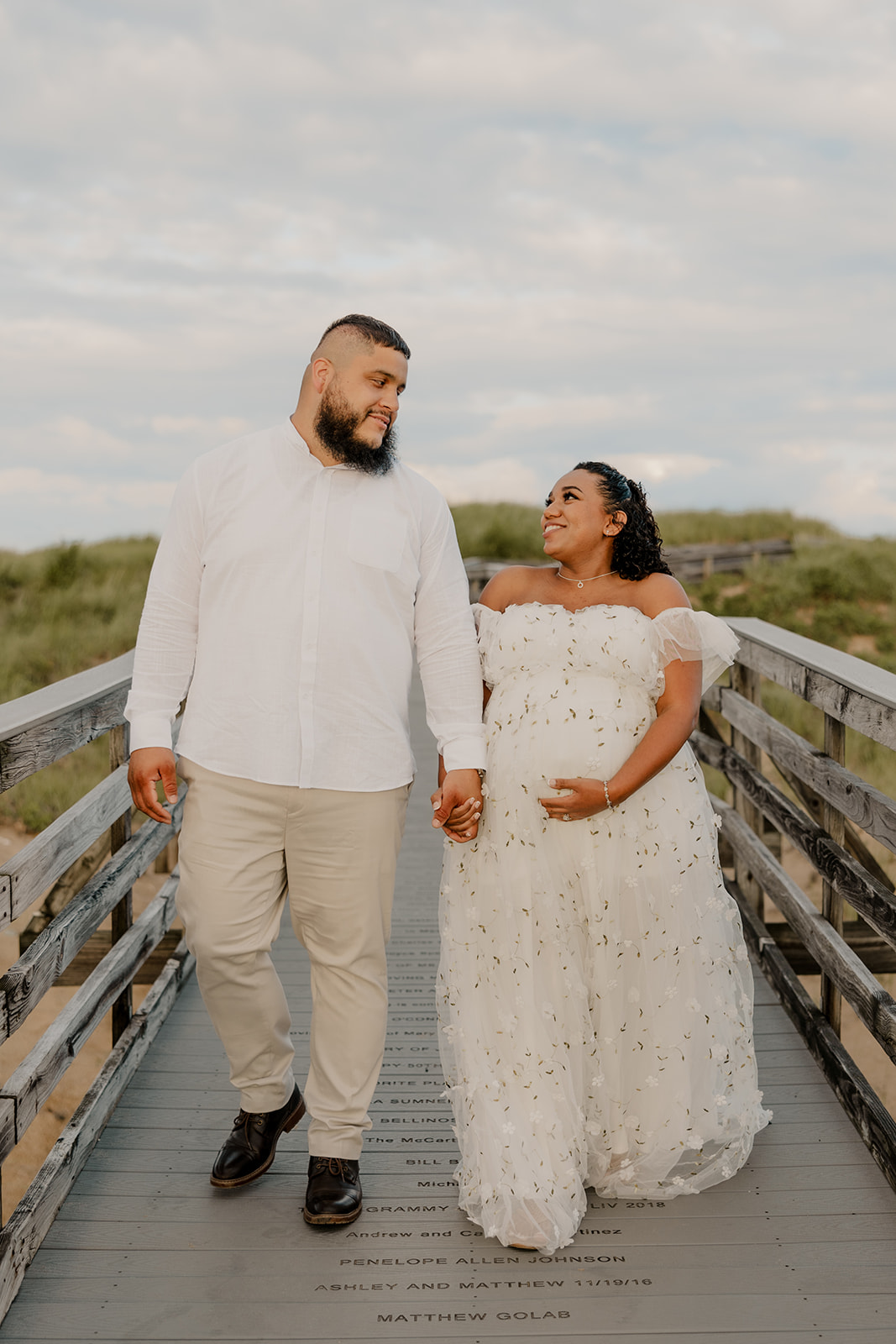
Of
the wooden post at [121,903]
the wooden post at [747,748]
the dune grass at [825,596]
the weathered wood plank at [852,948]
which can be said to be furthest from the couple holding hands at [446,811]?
the dune grass at [825,596]

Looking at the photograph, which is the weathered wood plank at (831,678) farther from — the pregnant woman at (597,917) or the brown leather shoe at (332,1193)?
the brown leather shoe at (332,1193)

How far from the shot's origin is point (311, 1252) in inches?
103

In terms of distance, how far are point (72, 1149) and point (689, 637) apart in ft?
6.44

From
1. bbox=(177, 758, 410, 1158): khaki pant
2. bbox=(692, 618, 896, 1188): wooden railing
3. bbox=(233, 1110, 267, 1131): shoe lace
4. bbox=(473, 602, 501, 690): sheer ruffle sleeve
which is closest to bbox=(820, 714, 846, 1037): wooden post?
bbox=(692, 618, 896, 1188): wooden railing

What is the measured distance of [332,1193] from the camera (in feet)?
8.93

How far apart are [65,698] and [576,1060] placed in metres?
1.55

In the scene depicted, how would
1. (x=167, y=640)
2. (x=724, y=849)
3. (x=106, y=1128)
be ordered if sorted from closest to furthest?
(x=167, y=640), (x=106, y=1128), (x=724, y=849)

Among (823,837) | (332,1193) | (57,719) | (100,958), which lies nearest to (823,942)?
(823,837)

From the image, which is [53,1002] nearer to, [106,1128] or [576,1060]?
[106,1128]

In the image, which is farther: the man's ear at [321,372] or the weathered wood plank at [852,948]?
the weathered wood plank at [852,948]

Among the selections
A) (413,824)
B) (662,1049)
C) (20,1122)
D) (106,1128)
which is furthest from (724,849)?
(20,1122)

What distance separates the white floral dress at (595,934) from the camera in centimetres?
280

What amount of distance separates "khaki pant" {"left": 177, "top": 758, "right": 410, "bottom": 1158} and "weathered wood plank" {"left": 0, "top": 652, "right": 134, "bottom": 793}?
32 centimetres

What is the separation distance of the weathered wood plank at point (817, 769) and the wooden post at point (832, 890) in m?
0.05
